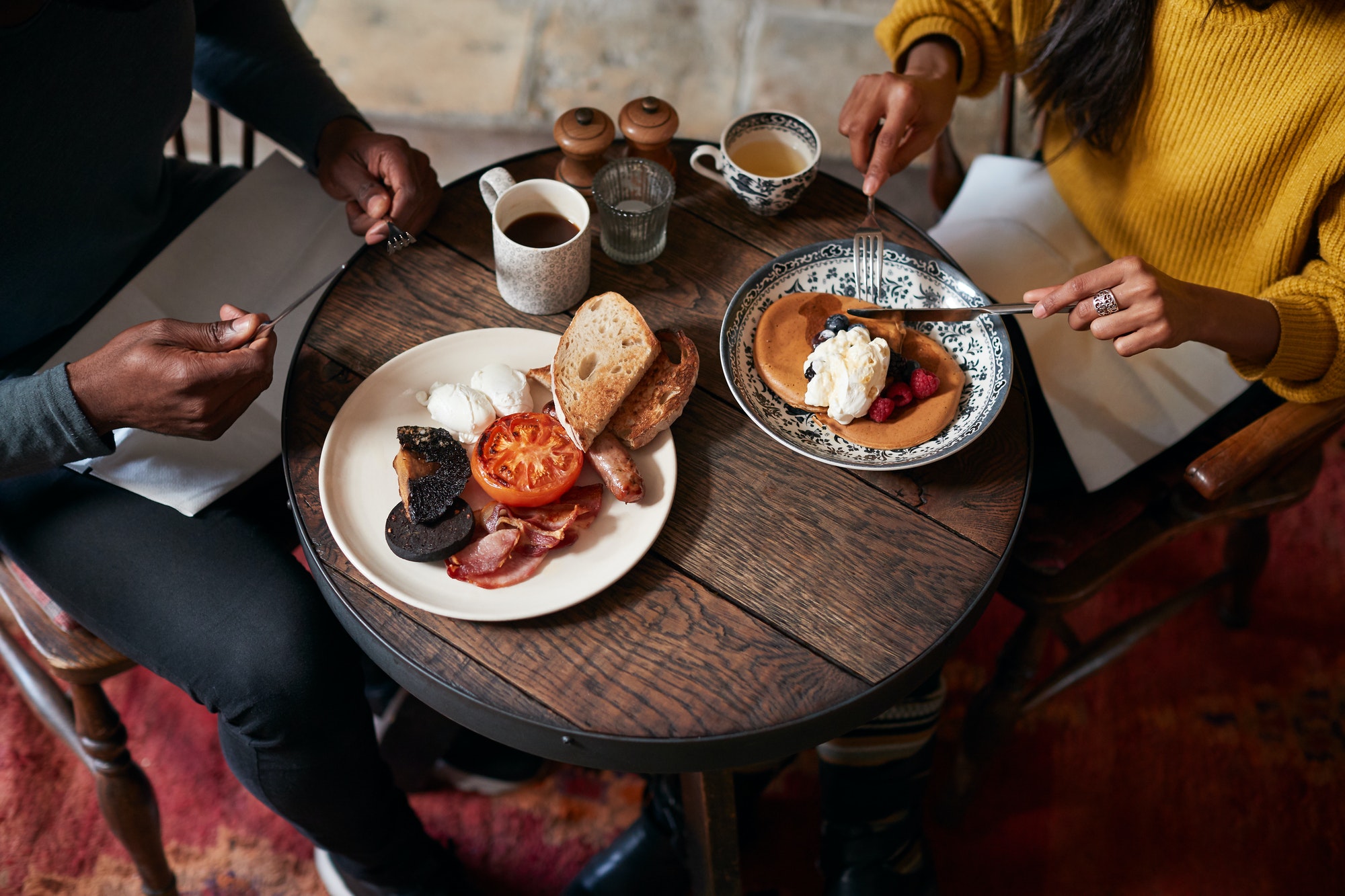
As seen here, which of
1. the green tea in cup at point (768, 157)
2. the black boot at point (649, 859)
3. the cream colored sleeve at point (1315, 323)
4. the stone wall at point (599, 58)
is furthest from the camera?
the stone wall at point (599, 58)

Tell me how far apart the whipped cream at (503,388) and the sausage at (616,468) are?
12cm

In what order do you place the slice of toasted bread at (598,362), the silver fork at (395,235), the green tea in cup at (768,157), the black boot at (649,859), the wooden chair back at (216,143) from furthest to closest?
the wooden chair back at (216,143), the black boot at (649,859), the green tea in cup at (768,157), the silver fork at (395,235), the slice of toasted bread at (598,362)

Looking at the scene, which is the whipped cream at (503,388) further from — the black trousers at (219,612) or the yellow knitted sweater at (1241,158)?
the yellow knitted sweater at (1241,158)

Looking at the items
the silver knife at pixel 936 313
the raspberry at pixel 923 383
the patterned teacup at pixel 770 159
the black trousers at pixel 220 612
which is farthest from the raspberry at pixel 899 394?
the black trousers at pixel 220 612

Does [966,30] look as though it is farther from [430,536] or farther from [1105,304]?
[430,536]

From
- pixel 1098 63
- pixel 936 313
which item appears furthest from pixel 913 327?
pixel 1098 63

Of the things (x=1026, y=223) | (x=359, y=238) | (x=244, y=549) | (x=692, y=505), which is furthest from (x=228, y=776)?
(x=1026, y=223)

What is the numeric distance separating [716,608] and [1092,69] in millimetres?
1009

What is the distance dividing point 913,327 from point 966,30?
580mm

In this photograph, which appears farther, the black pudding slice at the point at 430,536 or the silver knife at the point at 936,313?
the silver knife at the point at 936,313

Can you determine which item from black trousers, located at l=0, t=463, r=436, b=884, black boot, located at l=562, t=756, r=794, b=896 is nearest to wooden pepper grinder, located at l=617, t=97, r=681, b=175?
black trousers, located at l=0, t=463, r=436, b=884

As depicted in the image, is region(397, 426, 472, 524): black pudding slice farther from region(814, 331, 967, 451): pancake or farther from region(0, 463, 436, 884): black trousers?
region(814, 331, 967, 451): pancake

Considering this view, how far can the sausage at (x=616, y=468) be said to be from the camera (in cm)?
110

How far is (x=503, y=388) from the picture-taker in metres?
1.16
